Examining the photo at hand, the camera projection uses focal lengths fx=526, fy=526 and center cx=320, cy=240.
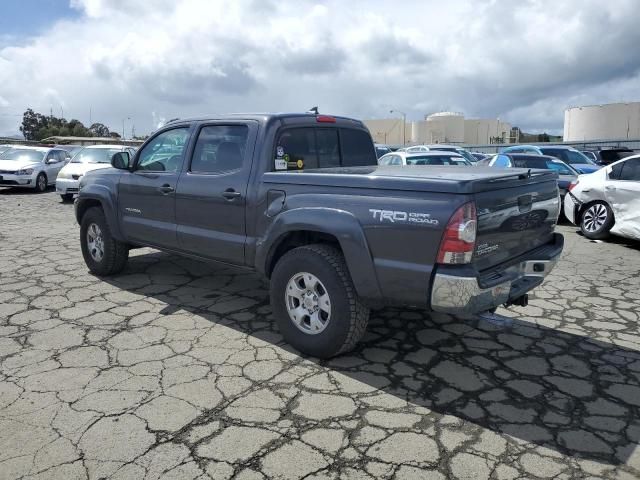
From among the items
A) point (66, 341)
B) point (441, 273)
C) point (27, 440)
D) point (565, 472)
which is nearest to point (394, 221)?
point (441, 273)

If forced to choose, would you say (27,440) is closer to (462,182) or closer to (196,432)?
(196,432)

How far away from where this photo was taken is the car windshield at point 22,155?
59.2 feet

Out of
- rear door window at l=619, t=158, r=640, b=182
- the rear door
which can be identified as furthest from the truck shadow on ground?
rear door window at l=619, t=158, r=640, b=182

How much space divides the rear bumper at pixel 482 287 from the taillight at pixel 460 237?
91 millimetres

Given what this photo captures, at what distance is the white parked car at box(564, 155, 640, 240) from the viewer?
27.3 feet

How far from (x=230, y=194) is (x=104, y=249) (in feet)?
8.14

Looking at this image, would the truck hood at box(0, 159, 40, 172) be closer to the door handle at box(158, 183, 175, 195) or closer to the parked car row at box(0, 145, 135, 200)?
the parked car row at box(0, 145, 135, 200)

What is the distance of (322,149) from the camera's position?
16.3 feet

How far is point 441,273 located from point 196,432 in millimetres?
1747

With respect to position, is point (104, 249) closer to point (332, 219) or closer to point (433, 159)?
point (332, 219)

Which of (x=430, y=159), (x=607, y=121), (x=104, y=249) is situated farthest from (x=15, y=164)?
(x=607, y=121)

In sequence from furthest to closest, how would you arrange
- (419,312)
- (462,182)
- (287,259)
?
1. (419,312)
2. (287,259)
3. (462,182)

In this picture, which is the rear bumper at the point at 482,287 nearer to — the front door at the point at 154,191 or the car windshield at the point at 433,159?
the front door at the point at 154,191

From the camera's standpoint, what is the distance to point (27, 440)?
298cm
